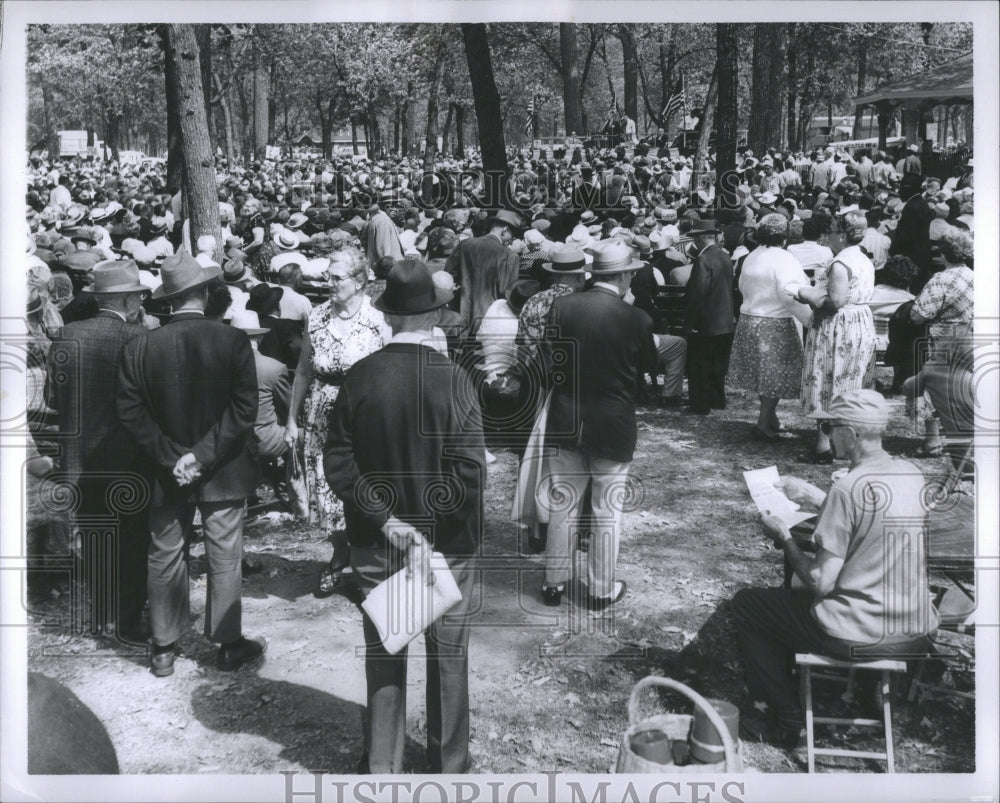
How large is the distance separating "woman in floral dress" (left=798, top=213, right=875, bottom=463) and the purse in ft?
13.3

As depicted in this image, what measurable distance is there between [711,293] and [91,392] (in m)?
5.72

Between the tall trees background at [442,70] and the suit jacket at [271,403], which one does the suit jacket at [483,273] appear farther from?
the suit jacket at [271,403]

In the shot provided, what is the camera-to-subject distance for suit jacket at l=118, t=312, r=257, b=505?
493 cm

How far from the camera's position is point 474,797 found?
436 cm

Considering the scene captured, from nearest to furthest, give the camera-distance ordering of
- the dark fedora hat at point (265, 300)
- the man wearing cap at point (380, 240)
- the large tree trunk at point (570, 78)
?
1. the dark fedora hat at point (265, 300)
2. the man wearing cap at point (380, 240)
3. the large tree trunk at point (570, 78)

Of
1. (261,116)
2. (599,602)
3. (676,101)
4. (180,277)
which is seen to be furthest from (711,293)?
(261,116)

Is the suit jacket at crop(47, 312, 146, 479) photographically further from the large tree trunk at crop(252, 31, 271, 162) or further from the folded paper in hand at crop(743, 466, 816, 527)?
the large tree trunk at crop(252, 31, 271, 162)

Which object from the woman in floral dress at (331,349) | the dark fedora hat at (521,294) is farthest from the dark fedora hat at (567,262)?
the woman in floral dress at (331,349)

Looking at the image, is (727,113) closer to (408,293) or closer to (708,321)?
(708,321)

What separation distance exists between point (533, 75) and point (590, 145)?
13.6m

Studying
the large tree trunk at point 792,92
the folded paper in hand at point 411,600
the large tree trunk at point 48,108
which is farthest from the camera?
the large tree trunk at point 792,92

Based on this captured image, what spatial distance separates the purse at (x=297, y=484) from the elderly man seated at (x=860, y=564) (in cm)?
292

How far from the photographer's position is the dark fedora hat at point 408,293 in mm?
4227

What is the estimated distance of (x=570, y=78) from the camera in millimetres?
15000
